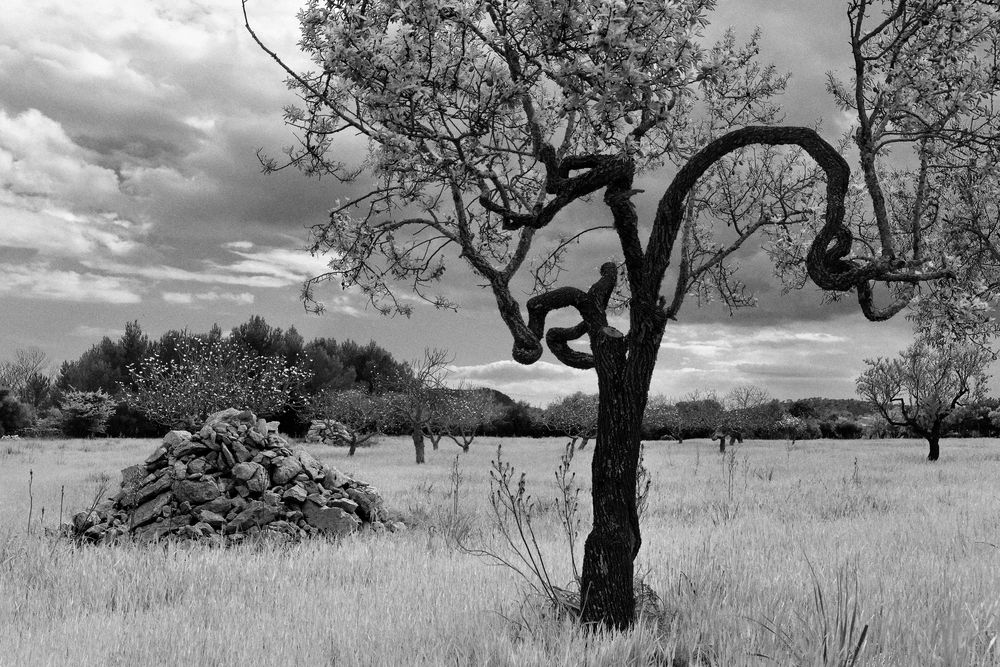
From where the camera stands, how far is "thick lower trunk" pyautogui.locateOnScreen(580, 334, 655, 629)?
211 inches

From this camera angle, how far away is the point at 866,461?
2847 cm

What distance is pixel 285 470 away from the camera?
12.7 metres

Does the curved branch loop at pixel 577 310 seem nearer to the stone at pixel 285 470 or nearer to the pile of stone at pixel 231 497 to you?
the pile of stone at pixel 231 497

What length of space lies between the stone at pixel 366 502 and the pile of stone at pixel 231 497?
0.7 inches

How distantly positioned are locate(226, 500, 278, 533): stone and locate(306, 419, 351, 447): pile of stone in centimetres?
3294

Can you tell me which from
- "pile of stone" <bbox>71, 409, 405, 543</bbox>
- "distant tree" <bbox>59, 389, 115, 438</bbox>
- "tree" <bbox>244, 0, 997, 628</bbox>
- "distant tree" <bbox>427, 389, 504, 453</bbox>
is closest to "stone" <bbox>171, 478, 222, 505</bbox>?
"pile of stone" <bbox>71, 409, 405, 543</bbox>

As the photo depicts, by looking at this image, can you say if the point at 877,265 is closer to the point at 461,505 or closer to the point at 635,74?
the point at 635,74

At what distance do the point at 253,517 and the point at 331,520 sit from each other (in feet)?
4.22

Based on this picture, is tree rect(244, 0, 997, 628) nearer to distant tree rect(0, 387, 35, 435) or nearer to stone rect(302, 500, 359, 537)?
stone rect(302, 500, 359, 537)

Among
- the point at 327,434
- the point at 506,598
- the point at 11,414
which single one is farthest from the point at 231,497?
the point at 11,414

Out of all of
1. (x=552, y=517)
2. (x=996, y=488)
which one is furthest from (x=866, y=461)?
(x=552, y=517)

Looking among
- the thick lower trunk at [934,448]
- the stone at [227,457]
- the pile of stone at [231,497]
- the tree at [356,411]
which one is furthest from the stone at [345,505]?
the thick lower trunk at [934,448]

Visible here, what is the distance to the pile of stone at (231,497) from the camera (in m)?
11.7

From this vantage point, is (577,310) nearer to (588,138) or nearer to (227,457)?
(588,138)
